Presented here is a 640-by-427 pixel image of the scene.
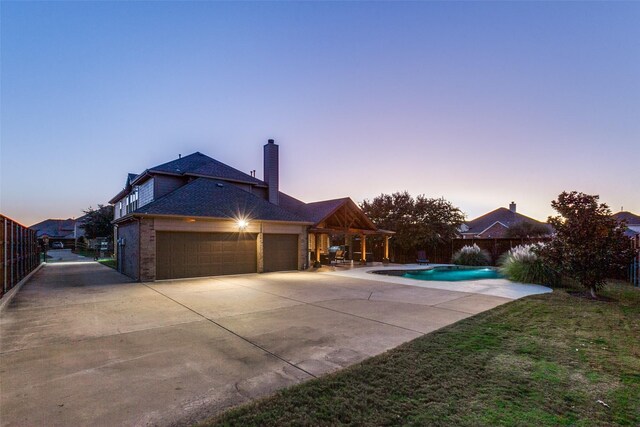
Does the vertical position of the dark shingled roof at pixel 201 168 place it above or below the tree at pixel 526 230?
above

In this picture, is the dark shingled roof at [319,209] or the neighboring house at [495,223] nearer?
the dark shingled roof at [319,209]

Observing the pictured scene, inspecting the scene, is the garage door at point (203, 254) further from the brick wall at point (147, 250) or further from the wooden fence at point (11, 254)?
the wooden fence at point (11, 254)

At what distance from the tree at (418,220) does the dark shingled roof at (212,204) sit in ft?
36.2


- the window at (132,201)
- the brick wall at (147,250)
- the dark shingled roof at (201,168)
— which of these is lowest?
the brick wall at (147,250)

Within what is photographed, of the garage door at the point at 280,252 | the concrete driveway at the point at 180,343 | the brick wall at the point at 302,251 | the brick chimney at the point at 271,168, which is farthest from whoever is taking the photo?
the brick chimney at the point at 271,168

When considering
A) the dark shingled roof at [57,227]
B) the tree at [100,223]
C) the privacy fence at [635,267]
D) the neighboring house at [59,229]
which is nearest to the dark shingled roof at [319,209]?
the privacy fence at [635,267]

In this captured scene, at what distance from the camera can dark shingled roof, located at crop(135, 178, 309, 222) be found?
13.6m

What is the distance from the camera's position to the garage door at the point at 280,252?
16.3 metres

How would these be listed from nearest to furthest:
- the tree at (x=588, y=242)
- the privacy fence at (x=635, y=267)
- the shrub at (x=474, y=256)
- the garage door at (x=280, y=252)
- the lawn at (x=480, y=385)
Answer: the lawn at (x=480, y=385)
the tree at (x=588, y=242)
the privacy fence at (x=635, y=267)
the garage door at (x=280, y=252)
the shrub at (x=474, y=256)

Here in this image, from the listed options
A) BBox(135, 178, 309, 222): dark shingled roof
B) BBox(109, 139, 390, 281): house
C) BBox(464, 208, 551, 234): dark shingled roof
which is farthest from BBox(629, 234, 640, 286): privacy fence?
BBox(464, 208, 551, 234): dark shingled roof

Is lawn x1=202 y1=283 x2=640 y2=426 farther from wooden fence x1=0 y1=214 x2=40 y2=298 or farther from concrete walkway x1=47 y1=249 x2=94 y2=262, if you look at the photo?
concrete walkway x1=47 y1=249 x2=94 y2=262

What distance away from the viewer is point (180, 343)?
16.7 ft

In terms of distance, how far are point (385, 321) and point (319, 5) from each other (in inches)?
449

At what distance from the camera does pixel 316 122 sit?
16.4 m
